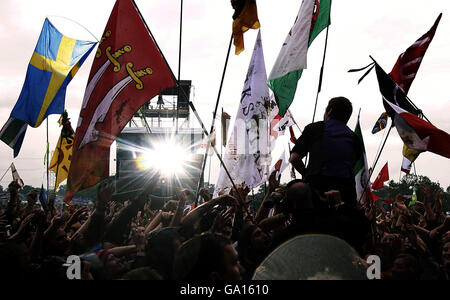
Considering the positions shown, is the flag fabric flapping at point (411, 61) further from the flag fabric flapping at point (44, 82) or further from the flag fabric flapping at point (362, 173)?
the flag fabric flapping at point (44, 82)

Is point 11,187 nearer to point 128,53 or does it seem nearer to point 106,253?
point 128,53

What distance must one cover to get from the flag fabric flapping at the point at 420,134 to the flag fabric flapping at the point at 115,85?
8.38 feet

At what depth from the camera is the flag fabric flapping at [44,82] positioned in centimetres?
773

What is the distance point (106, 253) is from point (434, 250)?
4266 millimetres

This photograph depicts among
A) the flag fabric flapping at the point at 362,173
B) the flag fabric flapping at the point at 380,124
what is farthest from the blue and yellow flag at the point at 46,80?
the flag fabric flapping at the point at 380,124

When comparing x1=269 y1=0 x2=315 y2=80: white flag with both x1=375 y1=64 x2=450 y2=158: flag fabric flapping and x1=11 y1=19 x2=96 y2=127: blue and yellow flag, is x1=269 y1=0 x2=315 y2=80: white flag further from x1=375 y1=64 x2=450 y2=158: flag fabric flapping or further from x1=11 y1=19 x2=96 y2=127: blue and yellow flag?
x1=11 y1=19 x2=96 y2=127: blue and yellow flag

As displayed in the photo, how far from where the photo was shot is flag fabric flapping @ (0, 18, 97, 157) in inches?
304

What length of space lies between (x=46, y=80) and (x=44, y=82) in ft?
0.20

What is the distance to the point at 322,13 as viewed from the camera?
6820 millimetres

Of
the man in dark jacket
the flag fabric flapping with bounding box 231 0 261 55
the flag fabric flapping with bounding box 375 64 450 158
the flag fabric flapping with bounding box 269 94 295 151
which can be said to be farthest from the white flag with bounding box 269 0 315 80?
the flag fabric flapping with bounding box 269 94 295 151

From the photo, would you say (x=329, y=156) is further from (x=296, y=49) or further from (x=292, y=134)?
(x=292, y=134)

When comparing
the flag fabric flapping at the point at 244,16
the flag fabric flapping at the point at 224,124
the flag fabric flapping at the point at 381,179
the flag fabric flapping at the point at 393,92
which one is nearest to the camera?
the flag fabric flapping at the point at 393,92
